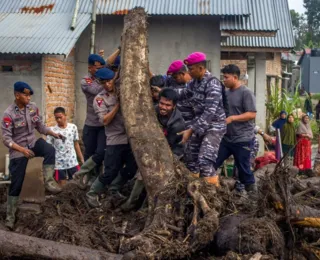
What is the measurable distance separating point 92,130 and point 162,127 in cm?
116

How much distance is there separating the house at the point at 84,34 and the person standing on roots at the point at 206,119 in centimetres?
341

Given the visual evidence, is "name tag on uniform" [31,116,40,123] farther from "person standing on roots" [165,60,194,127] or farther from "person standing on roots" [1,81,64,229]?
"person standing on roots" [165,60,194,127]

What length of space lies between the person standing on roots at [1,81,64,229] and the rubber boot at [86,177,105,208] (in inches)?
30.1

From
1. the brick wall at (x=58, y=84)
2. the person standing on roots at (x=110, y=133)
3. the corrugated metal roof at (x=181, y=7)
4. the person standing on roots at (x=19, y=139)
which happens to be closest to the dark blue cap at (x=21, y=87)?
the person standing on roots at (x=19, y=139)

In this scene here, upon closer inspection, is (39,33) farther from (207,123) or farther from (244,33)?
(207,123)

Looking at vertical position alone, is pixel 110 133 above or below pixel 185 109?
below

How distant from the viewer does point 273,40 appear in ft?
42.2

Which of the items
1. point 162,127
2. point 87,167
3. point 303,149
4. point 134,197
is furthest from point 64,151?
point 303,149

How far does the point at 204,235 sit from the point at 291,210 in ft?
3.00

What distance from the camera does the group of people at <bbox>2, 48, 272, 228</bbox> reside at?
5.88 meters

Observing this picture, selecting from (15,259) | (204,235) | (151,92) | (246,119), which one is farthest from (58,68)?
(204,235)

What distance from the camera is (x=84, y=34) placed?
1138 cm

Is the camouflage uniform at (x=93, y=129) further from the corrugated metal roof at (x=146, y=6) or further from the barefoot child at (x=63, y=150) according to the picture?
the corrugated metal roof at (x=146, y=6)

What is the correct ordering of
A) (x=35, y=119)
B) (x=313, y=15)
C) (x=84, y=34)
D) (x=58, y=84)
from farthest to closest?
(x=313, y=15), (x=84, y=34), (x=58, y=84), (x=35, y=119)
